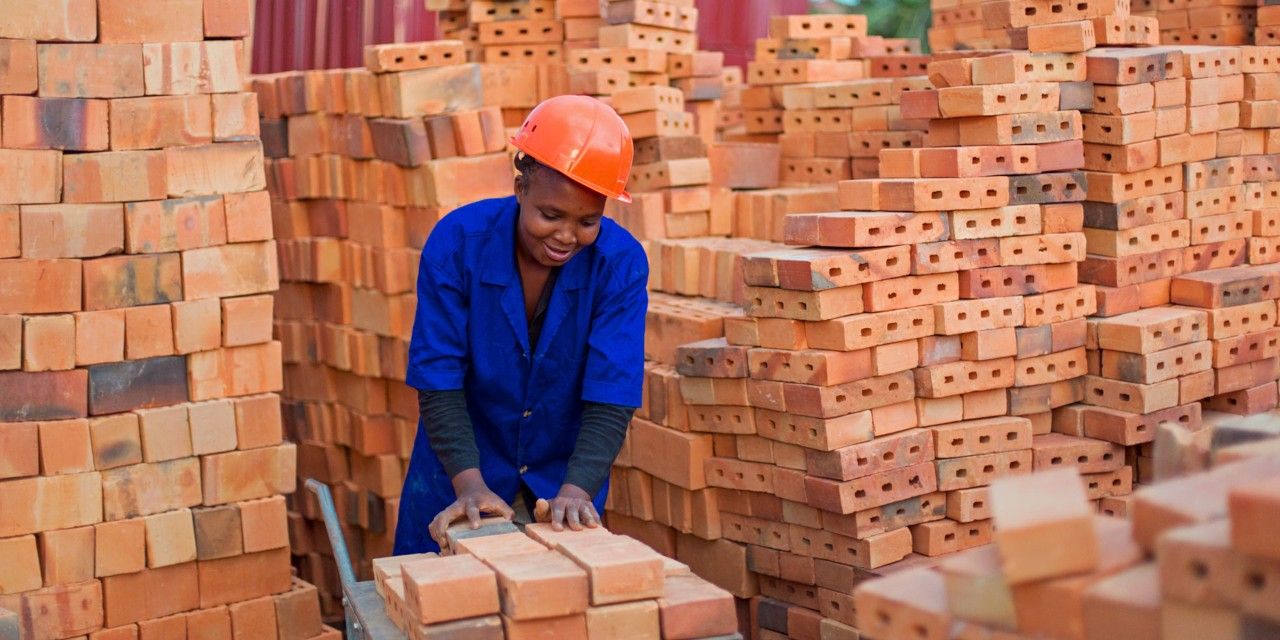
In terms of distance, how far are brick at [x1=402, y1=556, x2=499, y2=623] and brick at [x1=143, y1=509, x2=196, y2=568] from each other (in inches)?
102

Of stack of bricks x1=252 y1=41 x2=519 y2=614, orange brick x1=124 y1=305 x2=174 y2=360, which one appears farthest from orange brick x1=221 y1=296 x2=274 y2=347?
stack of bricks x1=252 y1=41 x2=519 y2=614

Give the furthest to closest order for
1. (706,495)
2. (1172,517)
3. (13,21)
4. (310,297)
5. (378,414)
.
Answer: (310,297) < (378,414) < (706,495) < (13,21) < (1172,517)

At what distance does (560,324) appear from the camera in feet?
14.8

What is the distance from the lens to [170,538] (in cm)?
577

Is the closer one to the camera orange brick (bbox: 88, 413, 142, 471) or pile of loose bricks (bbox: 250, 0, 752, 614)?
orange brick (bbox: 88, 413, 142, 471)

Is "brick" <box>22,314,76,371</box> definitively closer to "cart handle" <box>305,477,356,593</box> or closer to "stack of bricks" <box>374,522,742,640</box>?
"cart handle" <box>305,477,356,593</box>

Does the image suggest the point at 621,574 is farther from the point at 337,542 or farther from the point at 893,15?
the point at 893,15

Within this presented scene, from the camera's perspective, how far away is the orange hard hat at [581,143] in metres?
4.18

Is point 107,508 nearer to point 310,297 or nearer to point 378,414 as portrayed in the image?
point 378,414

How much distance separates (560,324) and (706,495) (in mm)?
1805

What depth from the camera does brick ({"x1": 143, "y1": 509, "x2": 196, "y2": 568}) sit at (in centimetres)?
572

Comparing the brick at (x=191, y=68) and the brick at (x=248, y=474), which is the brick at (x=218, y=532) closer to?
the brick at (x=248, y=474)

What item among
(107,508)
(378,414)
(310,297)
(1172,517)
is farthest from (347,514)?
(1172,517)

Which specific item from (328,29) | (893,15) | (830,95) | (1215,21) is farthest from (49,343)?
(893,15)
